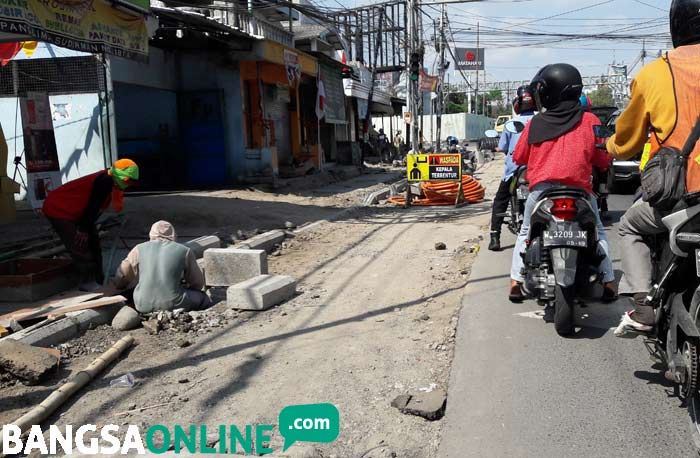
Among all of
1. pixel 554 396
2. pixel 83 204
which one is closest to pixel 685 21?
pixel 554 396

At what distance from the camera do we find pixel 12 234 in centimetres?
920

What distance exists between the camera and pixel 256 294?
6.13 metres

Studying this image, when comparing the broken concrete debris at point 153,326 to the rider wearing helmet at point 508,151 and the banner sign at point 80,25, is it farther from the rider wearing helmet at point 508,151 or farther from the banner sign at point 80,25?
the rider wearing helmet at point 508,151

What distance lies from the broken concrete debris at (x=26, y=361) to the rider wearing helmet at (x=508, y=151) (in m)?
Result: 4.84

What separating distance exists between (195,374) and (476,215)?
28.7 feet

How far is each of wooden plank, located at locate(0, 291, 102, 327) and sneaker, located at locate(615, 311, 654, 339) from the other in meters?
4.62

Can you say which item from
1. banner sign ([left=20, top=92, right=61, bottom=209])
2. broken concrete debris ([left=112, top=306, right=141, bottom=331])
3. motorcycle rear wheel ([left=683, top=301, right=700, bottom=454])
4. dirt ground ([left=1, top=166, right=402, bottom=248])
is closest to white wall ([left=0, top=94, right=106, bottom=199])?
dirt ground ([left=1, top=166, right=402, bottom=248])

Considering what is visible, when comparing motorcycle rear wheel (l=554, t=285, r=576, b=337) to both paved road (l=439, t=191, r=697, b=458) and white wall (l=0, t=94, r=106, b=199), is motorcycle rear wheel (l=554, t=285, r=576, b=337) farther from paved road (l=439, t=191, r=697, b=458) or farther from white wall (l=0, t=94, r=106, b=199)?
white wall (l=0, t=94, r=106, b=199)

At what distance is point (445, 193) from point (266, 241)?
234 inches

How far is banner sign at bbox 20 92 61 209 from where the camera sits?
10.8m

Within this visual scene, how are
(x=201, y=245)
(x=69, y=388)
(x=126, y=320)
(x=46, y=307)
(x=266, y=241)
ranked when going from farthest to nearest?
1. (x=266, y=241)
2. (x=201, y=245)
3. (x=46, y=307)
4. (x=126, y=320)
5. (x=69, y=388)

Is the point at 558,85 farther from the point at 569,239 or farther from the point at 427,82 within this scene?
the point at 427,82

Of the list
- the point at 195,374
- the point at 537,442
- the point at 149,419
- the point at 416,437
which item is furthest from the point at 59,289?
the point at 537,442

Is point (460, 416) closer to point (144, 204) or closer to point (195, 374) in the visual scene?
point (195, 374)
